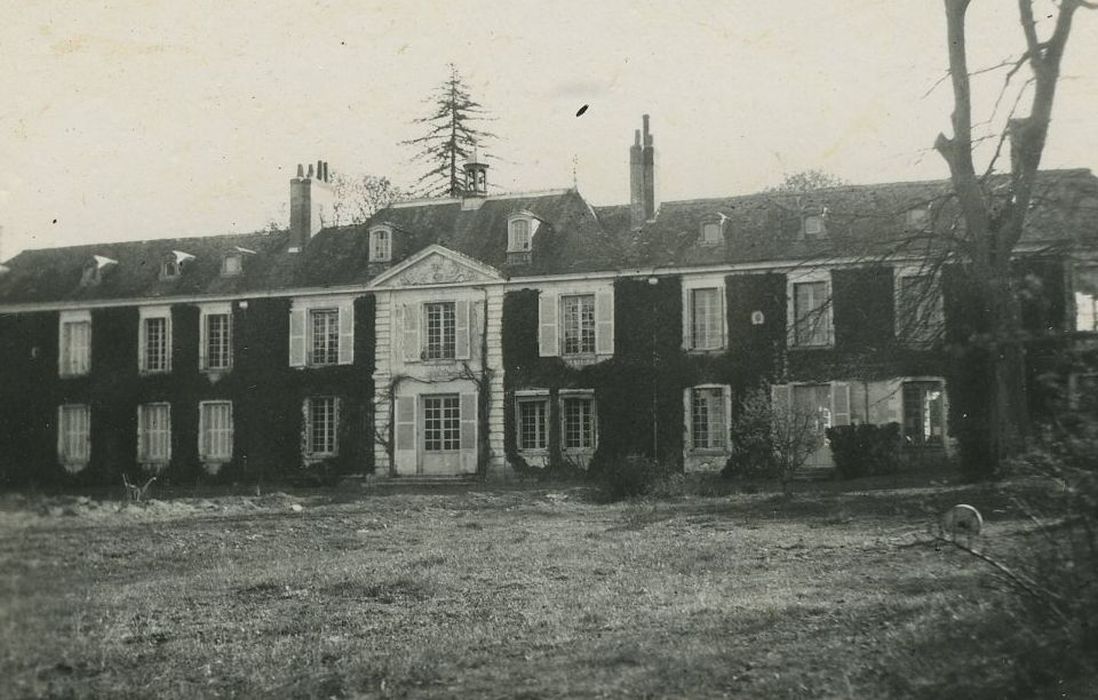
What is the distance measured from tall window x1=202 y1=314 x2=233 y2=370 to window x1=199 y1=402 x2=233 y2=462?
1.10 metres

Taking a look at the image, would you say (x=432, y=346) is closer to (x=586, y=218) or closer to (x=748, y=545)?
(x=586, y=218)

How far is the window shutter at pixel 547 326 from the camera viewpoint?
26.0 m

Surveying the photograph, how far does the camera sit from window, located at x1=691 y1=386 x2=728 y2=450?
24750 mm

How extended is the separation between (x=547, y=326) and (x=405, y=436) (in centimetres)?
456

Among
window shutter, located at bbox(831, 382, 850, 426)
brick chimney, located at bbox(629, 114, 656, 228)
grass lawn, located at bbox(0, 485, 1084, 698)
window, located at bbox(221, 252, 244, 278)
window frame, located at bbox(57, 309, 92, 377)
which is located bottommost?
grass lawn, located at bbox(0, 485, 1084, 698)

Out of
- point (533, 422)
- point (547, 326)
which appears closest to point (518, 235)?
point (547, 326)

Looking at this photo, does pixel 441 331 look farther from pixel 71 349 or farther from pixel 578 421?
pixel 71 349

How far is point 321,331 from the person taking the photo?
28.2 m

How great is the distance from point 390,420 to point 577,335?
524 cm

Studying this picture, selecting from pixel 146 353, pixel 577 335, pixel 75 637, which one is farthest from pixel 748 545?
pixel 146 353

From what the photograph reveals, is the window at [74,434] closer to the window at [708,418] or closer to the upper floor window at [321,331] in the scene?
the upper floor window at [321,331]

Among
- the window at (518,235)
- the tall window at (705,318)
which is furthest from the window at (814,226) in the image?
the window at (518,235)

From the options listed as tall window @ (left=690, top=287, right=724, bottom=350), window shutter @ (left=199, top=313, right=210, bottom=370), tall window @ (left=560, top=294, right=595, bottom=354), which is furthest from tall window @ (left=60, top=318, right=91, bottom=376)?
tall window @ (left=690, top=287, right=724, bottom=350)

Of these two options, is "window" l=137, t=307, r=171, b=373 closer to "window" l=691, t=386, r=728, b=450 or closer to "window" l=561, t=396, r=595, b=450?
"window" l=561, t=396, r=595, b=450
